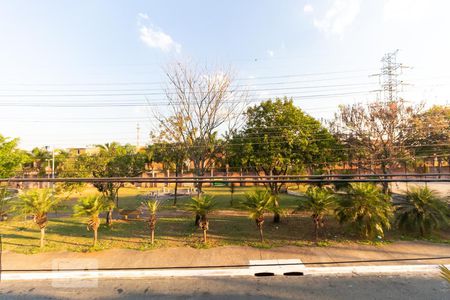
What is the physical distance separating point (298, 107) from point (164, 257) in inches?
461

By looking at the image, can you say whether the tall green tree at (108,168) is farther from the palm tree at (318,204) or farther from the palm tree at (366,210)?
the palm tree at (366,210)

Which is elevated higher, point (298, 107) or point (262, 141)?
point (298, 107)

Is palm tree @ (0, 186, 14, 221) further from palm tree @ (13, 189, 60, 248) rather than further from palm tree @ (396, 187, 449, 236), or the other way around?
palm tree @ (396, 187, 449, 236)

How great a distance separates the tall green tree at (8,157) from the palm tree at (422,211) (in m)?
24.2

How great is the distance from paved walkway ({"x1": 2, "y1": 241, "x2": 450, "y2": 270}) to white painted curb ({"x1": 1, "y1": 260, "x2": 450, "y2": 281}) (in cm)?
50

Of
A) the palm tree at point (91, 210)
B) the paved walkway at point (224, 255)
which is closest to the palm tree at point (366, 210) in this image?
the paved walkway at point (224, 255)

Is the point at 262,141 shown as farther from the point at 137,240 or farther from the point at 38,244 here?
the point at 38,244

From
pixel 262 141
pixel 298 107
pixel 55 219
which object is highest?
pixel 298 107

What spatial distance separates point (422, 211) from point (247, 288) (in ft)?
31.1

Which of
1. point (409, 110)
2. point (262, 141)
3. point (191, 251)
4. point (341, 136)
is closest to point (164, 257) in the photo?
point (191, 251)

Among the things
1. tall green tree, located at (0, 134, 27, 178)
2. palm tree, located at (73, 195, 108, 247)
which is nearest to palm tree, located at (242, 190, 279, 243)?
palm tree, located at (73, 195, 108, 247)

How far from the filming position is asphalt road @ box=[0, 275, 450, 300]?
22.5 ft

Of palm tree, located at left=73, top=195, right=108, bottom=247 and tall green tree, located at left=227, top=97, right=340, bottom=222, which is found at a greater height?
tall green tree, located at left=227, top=97, right=340, bottom=222

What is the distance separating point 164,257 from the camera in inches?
381
